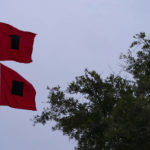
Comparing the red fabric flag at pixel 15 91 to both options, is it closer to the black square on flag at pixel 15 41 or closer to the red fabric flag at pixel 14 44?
the red fabric flag at pixel 14 44

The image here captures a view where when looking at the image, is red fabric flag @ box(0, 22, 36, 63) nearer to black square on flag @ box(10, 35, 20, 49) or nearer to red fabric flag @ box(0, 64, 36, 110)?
black square on flag @ box(10, 35, 20, 49)

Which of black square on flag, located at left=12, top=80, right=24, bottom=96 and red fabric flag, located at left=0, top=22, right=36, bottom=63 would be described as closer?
black square on flag, located at left=12, top=80, right=24, bottom=96

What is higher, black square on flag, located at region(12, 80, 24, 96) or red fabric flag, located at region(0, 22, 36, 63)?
red fabric flag, located at region(0, 22, 36, 63)

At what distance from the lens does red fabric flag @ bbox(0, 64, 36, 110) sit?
1319 cm

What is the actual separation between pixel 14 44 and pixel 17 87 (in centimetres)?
195

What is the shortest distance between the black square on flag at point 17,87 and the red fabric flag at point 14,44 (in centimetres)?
106

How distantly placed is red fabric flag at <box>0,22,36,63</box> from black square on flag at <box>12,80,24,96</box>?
3.49ft

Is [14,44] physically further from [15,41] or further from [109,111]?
[109,111]

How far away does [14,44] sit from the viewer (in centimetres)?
1412

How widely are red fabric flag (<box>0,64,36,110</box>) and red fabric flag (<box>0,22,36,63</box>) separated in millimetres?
729

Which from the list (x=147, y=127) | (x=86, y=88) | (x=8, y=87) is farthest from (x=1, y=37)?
(x=147, y=127)

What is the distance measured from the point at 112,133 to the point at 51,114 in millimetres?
5388

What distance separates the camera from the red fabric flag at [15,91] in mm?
13188

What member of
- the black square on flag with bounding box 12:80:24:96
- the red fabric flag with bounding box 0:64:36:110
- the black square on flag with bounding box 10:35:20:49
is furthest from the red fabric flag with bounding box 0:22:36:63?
the black square on flag with bounding box 12:80:24:96
